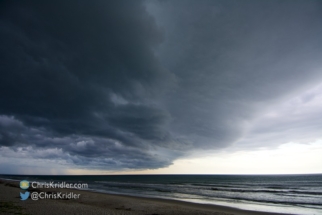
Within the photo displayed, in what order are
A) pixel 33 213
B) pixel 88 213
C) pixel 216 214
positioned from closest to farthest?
pixel 33 213 → pixel 88 213 → pixel 216 214

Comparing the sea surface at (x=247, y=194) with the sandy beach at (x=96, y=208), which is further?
the sea surface at (x=247, y=194)

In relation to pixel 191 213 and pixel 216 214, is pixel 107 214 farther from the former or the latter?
pixel 216 214

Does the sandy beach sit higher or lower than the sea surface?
higher

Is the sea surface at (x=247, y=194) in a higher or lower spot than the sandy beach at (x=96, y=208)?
lower

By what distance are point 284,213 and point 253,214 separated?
4454 mm

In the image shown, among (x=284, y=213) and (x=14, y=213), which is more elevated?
(x=14, y=213)

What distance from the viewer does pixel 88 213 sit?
20969 mm

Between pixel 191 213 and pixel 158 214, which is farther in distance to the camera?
pixel 191 213

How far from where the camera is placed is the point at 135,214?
2184 centimetres

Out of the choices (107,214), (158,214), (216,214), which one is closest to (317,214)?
(216,214)

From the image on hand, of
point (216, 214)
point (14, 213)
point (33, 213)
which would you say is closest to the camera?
point (14, 213)

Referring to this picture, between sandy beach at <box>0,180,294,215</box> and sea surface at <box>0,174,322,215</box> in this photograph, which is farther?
sea surface at <box>0,174,322,215</box>

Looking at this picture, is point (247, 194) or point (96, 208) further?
point (247, 194)

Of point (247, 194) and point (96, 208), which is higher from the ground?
point (96, 208)
